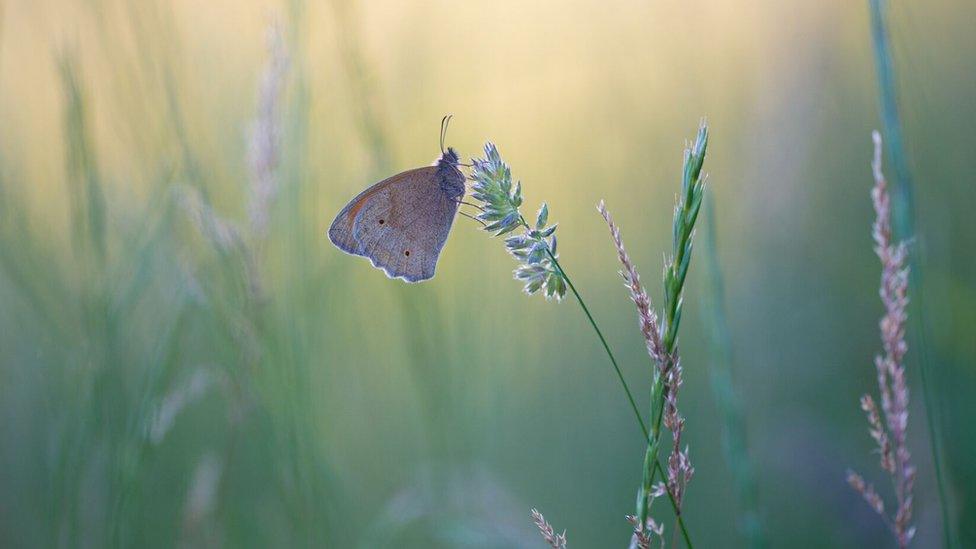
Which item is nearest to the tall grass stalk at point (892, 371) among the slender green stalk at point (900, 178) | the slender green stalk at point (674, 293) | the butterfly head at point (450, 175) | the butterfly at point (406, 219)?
the slender green stalk at point (900, 178)

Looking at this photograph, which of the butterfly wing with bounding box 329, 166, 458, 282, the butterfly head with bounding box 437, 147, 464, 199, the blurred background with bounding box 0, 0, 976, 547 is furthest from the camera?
the butterfly head with bounding box 437, 147, 464, 199

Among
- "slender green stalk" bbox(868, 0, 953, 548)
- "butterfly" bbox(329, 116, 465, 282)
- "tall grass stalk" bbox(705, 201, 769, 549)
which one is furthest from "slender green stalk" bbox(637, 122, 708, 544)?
"butterfly" bbox(329, 116, 465, 282)

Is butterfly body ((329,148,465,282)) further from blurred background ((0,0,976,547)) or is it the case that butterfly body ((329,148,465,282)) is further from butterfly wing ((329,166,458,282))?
blurred background ((0,0,976,547))

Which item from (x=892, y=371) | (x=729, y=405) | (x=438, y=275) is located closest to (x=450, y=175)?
(x=438, y=275)

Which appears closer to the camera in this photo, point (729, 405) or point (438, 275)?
point (729, 405)

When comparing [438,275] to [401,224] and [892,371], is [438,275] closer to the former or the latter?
[401,224]

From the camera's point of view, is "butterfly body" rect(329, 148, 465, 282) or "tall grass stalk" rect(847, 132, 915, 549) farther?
"butterfly body" rect(329, 148, 465, 282)

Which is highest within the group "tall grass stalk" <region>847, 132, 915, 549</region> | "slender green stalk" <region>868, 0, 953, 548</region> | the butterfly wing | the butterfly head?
the butterfly head
